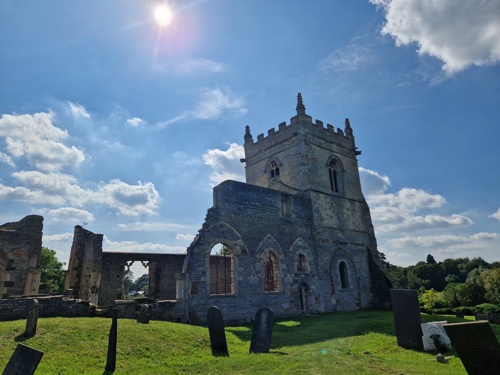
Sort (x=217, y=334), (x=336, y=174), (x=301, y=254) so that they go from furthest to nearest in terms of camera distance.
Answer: (x=336, y=174) → (x=301, y=254) → (x=217, y=334)

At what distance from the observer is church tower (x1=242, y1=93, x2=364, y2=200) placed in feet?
76.0

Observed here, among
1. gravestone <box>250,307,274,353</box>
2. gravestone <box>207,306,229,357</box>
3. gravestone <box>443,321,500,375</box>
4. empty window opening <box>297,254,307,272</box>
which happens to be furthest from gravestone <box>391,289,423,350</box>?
empty window opening <box>297,254,307,272</box>

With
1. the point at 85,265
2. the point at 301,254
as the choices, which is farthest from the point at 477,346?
the point at 85,265

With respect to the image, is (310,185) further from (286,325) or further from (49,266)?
(49,266)

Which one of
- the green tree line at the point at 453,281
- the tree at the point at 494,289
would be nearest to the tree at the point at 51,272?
the green tree line at the point at 453,281

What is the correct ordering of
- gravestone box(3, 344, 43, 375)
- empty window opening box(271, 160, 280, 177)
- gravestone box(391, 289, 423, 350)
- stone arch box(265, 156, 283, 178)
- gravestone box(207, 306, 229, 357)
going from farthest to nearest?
empty window opening box(271, 160, 280, 177), stone arch box(265, 156, 283, 178), gravestone box(391, 289, 423, 350), gravestone box(207, 306, 229, 357), gravestone box(3, 344, 43, 375)

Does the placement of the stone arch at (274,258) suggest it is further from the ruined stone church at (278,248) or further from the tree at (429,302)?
the tree at (429,302)

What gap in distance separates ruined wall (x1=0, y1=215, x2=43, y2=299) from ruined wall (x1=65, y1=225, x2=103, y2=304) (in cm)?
256

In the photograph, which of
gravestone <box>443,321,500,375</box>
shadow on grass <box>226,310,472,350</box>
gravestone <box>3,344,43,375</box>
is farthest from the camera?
shadow on grass <box>226,310,472,350</box>

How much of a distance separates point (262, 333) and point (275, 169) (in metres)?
16.3

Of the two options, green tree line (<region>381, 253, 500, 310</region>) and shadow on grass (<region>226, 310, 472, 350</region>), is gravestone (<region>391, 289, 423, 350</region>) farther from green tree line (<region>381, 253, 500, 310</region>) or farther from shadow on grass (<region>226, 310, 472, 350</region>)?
green tree line (<region>381, 253, 500, 310</region>)

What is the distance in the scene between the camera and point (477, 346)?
5.13 meters

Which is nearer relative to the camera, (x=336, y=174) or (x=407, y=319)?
(x=407, y=319)

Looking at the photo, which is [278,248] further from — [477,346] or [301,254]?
[477,346]
